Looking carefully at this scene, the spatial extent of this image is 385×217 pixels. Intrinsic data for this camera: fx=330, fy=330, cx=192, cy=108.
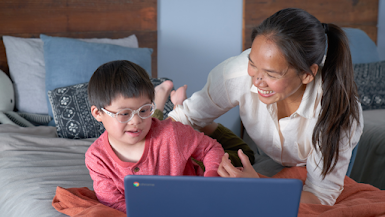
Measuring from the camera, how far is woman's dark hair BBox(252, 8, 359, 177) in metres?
1.05

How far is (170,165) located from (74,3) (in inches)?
65.2

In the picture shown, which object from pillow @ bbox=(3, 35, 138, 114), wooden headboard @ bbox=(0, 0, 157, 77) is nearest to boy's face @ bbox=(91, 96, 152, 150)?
pillow @ bbox=(3, 35, 138, 114)

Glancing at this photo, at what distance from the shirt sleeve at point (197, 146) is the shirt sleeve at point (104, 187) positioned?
25 centimetres

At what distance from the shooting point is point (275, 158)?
4.72 feet

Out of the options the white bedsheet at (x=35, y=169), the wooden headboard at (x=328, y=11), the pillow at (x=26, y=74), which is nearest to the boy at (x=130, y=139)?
the white bedsheet at (x=35, y=169)

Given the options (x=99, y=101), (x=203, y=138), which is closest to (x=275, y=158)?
(x=203, y=138)

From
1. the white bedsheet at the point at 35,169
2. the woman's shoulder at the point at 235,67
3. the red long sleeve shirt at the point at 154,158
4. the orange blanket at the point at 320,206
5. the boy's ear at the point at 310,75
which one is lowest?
the white bedsheet at the point at 35,169

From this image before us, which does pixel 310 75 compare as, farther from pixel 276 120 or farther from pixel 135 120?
pixel 135 120

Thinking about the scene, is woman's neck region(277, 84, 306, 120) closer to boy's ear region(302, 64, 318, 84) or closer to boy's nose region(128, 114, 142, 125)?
boy's ear region(302, 64, 318, 84)

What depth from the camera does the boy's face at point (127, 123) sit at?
99cm

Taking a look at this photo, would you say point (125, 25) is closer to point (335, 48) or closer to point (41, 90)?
point (41, 90)

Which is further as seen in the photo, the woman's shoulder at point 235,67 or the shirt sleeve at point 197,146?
the woman's shoulder at point 235,67

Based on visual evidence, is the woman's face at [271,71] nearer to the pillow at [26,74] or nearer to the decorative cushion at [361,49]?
the pillow at [26,74]

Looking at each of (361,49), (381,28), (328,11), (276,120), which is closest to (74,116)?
(276,120)
